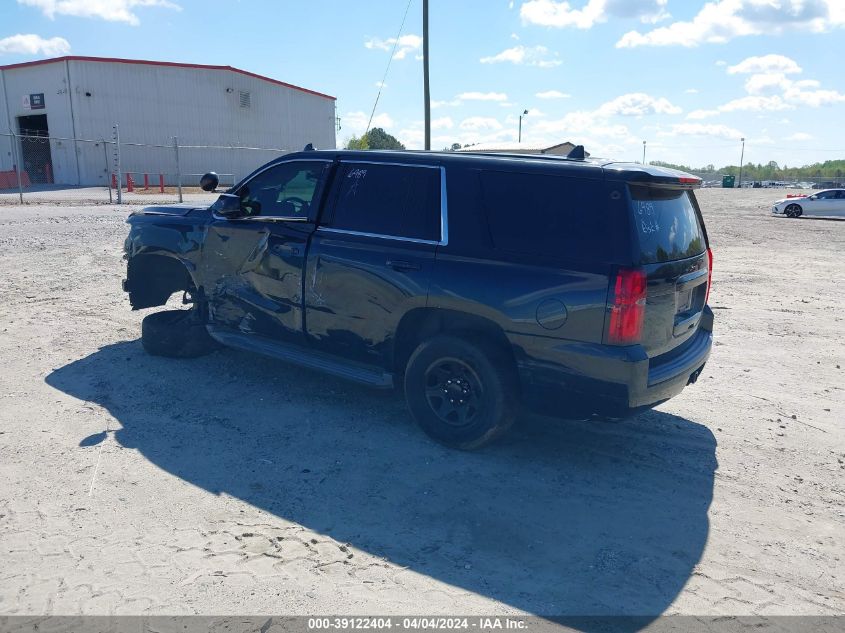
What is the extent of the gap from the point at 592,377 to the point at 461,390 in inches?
37.0

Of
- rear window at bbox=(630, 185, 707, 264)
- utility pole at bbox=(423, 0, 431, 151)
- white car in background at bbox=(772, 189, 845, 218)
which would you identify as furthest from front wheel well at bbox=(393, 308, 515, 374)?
white car in background at bbox=(772, 189, 845, 218)

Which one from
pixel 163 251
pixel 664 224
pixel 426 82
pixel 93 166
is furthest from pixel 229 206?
pixel 93 166

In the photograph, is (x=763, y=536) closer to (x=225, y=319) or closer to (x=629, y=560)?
(x=629, y=560)

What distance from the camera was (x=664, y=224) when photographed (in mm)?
4223

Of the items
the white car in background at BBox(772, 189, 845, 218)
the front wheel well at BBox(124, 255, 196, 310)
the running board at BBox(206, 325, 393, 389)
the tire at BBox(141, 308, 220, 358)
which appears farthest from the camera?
the white car in background at BBox(772, 189, 845, 218)

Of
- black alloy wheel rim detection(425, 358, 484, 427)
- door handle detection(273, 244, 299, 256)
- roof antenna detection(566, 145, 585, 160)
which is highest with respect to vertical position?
roof antenna detection(566, 145, 585, 160)

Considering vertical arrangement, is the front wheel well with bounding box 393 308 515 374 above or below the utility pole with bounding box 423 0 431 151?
below

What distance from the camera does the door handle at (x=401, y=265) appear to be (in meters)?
4.52

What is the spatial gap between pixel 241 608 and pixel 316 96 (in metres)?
48.9

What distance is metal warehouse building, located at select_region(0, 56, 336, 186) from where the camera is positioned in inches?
1340

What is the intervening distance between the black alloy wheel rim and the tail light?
975 mm

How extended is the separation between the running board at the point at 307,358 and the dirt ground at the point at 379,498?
1.18 feet

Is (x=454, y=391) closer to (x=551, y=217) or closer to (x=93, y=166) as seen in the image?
(x=551, y=217)

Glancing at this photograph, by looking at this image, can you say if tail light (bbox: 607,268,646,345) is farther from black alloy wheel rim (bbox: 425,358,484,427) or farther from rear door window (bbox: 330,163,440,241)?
rear door window (bbox: 330,163,440,241)
